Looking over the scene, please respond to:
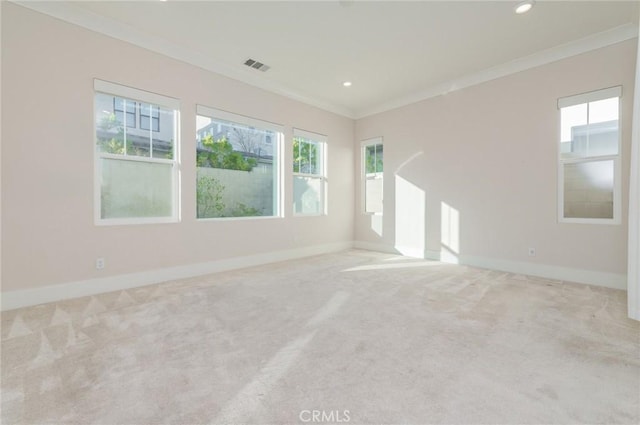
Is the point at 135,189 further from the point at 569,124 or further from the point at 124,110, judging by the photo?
the point at 569,124

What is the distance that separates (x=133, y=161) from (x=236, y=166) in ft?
4.78

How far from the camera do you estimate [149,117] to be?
3664 mm

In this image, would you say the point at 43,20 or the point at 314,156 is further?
the point at 314,156

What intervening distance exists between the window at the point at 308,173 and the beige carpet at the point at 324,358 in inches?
102

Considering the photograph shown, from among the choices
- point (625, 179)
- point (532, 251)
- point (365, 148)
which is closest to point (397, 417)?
point (532, 251)

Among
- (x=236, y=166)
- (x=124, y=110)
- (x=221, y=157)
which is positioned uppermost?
(x=124, y=110)

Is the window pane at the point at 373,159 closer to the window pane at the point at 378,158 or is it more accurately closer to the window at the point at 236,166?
the window pane at the point at 378,158

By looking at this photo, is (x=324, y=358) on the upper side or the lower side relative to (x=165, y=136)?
lower

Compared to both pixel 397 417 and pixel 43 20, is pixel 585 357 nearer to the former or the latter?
pixel 397 417

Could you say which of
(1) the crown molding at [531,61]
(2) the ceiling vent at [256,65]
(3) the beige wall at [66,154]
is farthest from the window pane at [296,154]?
(1) the crown molding at [531,61]

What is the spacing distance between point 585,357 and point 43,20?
5.60m

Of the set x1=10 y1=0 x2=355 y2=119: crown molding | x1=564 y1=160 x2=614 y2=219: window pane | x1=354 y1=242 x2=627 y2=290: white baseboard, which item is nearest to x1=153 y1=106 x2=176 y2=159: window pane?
x1=10 y1=0 x2=355 y2=119: crown molding

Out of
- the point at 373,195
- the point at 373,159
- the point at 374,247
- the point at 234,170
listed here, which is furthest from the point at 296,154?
the point at 374,247

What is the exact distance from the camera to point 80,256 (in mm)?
3129
